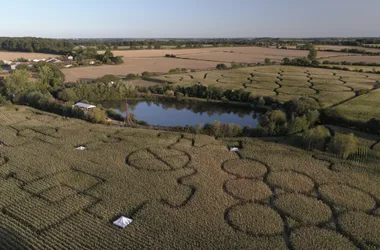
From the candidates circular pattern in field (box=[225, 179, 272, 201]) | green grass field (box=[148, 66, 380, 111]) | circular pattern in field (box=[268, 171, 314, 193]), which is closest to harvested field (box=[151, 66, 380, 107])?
green grass field (box=[148, 66, 380, 111])

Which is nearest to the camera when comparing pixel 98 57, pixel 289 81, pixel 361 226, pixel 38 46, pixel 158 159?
pixel 361 226

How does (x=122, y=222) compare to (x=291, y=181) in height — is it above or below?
above

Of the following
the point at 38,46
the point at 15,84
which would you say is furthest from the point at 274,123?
the point at 38,46

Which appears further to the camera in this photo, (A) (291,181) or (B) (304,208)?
(A) (291,181)

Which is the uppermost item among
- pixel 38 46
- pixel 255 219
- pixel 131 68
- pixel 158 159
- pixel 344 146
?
pixel 38 46

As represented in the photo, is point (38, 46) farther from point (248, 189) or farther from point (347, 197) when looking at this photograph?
point (347, 197)

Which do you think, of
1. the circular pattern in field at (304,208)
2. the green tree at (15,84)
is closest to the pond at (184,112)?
the green tree at (15,84)

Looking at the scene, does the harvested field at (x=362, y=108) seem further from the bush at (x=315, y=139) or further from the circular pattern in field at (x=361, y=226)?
the circular pattern in field at (x=361, y=226)

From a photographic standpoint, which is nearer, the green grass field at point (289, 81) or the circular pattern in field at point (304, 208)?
the circular pattern in field at point (304, 208)
